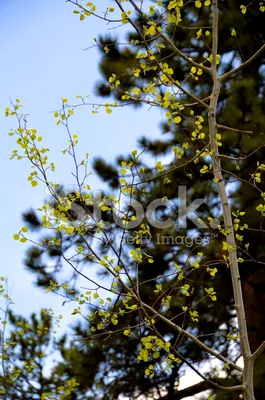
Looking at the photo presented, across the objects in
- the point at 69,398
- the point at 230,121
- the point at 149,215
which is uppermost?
the point at 230,121

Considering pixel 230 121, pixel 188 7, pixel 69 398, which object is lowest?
pixel 69 398

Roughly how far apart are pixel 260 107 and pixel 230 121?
0.35 m

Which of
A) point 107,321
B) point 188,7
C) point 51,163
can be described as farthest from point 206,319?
point 188,7

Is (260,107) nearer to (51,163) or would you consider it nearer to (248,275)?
(248,275)

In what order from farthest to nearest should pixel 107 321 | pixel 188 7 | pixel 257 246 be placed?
pixel 188 7 → pixel 257 246 → pixel 107 321

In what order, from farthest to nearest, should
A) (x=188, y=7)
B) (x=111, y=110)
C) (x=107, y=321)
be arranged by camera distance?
(x=188, y=7), (x=111, y=110), (x=107, y=321)

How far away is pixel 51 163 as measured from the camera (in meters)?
2.72

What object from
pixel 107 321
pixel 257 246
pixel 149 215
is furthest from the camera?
pixel 149 215

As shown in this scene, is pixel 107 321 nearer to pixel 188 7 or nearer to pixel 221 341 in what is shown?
pixel 221 341

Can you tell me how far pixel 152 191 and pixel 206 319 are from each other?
1.24 m

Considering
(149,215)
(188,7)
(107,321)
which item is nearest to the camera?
(107,321)

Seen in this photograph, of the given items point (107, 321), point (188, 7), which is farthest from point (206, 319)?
point (188, 7)

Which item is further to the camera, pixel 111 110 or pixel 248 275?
pixel 248 275

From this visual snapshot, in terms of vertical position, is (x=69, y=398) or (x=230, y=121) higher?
(x=230, y=121)
